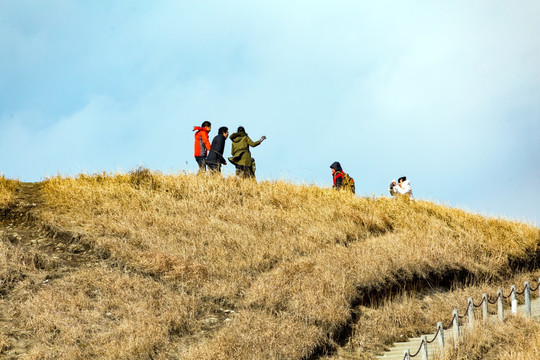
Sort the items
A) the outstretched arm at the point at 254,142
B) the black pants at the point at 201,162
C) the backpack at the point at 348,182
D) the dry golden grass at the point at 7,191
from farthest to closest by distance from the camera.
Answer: the backpack at the point at 348,182, the black pants at the point at 201,162, the outstretched arm at the point at 254,142, the dry golden grass at the point at 7,191

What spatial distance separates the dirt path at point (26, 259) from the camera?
1073cm

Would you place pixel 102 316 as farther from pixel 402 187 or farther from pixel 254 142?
pixel 402 187

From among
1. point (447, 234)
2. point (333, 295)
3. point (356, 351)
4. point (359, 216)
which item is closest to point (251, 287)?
point (333, 295)

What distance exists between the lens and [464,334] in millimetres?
11367

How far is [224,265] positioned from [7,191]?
24.7 feet

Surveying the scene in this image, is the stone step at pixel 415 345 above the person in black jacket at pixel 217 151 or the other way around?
the other way around

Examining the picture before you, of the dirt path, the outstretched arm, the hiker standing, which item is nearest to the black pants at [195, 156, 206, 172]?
the outstretched arm

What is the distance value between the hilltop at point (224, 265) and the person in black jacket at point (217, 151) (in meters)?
0.77

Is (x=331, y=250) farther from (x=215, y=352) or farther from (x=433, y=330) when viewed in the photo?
(x=215, y=352)

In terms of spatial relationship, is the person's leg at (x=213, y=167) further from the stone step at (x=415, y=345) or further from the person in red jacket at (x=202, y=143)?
the stone step at (x=415, y=345)

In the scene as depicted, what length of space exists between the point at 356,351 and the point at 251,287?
267 cm

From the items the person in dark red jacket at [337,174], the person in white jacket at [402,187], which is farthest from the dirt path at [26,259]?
the person in white jacket at [402,187]

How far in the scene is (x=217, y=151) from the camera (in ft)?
62.7

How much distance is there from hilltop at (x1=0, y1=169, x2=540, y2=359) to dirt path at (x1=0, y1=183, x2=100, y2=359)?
38 millimetres
